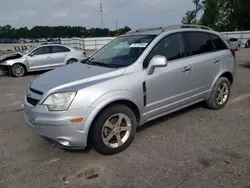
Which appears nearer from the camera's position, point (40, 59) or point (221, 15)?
point (40, 59)

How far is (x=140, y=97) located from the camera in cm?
342

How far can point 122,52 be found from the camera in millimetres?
3938

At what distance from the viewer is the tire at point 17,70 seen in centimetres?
1091

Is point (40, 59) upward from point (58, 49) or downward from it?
downward

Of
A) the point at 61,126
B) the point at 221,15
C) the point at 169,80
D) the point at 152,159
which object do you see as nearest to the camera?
the point at 61,126

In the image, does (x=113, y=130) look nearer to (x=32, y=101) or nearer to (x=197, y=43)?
(x=32, y=101)

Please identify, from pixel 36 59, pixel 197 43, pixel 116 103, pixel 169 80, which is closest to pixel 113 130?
pixel 116 103

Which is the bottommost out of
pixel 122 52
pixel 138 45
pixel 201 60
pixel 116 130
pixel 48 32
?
pixel 116 130

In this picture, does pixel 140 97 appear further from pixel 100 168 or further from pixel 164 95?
pixel 100 168

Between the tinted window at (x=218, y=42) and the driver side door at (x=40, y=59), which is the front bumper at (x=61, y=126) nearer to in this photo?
the tinted window at (x=218, y=42)

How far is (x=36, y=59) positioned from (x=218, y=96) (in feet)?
29.5

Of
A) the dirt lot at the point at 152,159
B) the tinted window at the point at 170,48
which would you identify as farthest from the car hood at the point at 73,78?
the dirt lot at the point at 152,159

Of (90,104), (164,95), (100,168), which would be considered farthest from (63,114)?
(164,95)

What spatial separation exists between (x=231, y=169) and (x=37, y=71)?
11001 millimetres
